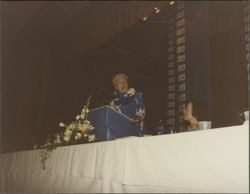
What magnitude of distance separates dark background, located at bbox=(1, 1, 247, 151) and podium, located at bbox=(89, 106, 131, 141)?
103 inches

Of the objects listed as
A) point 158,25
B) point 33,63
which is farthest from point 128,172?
point 33,63

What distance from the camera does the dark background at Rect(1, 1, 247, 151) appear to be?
632 centimetres

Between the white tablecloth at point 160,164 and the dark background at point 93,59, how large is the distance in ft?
9.47

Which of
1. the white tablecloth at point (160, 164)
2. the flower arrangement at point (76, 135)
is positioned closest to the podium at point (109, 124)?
the flower arrangement at point (76, 135)

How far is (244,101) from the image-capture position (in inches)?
239

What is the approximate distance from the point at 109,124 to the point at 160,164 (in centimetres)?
103

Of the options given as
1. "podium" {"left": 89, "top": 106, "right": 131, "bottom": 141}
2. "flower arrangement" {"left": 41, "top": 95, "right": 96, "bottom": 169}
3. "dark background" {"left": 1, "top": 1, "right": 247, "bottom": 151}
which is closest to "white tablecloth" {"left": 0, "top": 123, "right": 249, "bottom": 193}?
"flower arrangement" {"left": 41, "top": 95, "right": 96, "bottom": 169}

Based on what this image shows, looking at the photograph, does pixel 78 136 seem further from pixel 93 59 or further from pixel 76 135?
pixel 93 59

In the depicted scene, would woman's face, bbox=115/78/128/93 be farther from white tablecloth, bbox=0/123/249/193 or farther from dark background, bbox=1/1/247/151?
dark background, bbox=1/1/247/151

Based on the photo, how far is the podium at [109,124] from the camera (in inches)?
114

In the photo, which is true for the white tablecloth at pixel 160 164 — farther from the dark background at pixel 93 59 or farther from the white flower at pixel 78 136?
the dark background at pixel 93 59

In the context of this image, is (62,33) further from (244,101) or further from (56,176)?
(56,176)

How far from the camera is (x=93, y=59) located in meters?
7.98

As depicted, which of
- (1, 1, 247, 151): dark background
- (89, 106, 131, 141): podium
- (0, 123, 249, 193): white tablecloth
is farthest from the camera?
(1, 1, 247, 151): dark background
